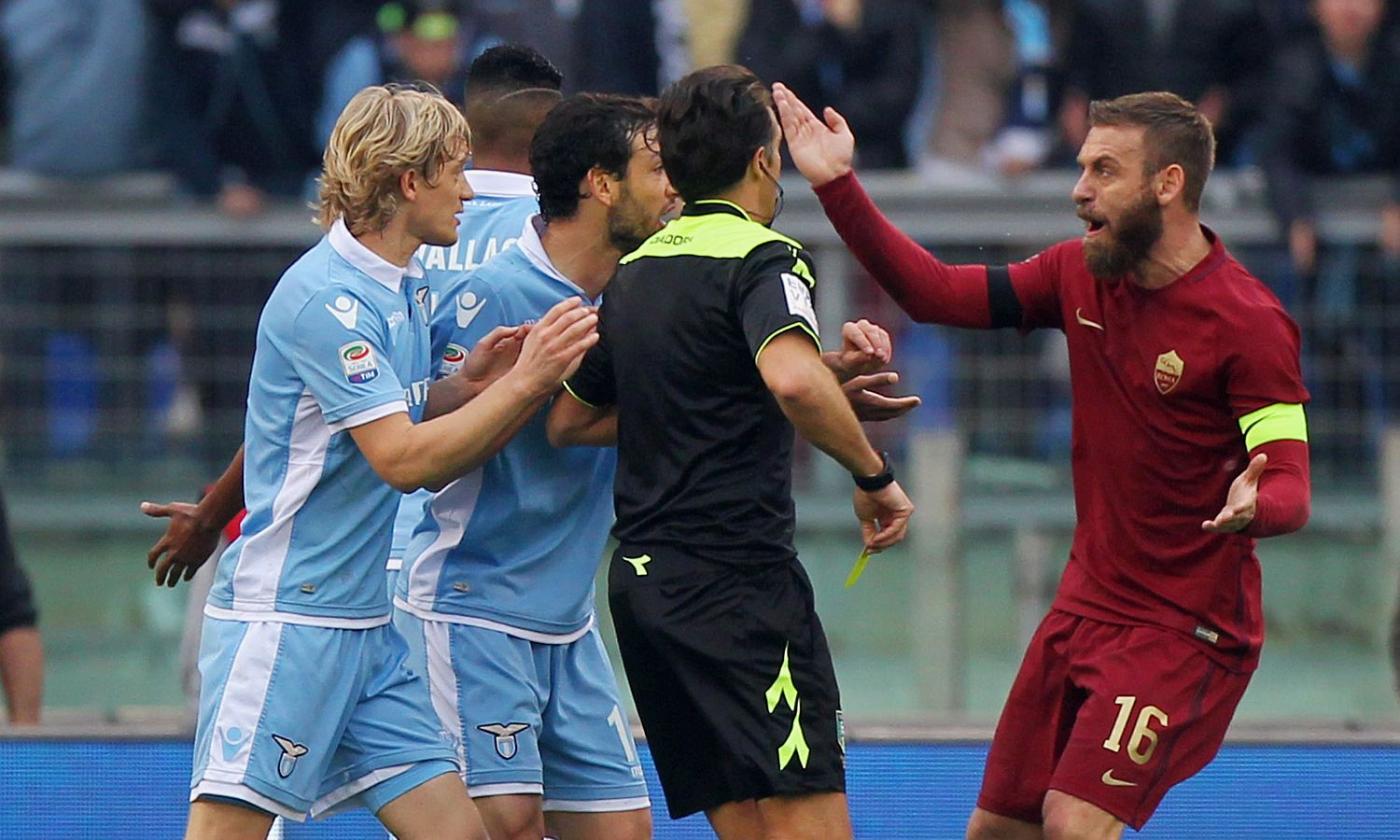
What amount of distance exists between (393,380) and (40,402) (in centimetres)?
513

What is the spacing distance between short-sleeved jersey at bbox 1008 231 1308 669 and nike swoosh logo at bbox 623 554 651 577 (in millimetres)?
1123

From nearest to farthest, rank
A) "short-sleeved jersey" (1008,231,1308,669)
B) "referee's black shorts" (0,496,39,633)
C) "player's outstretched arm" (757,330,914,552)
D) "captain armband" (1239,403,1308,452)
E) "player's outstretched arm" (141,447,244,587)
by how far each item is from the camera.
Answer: "player's outstretched arm" (757,330,914,552), "captain armband" (1239,403,1308,452), "short-sleeved jersey" (1008,231,1308,669), "player's outstretched arm" (141,447,244,587), "referee's black shorts" (0,496,39,633)

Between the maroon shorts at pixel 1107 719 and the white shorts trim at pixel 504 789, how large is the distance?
1076 mm

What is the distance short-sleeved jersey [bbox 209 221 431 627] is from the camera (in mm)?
4855

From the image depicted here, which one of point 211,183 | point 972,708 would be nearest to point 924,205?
point 972,708

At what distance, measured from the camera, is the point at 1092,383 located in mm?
5445

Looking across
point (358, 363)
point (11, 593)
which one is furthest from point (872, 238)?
point (11, 593)

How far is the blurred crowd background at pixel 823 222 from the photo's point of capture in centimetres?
865

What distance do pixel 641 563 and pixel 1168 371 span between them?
4.26ft

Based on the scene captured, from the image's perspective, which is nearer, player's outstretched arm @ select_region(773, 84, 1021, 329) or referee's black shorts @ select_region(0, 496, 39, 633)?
player's outstretched arm @ select_region(773, 84, 1021, 329)

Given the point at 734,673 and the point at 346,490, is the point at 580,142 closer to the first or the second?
the point at 346,490

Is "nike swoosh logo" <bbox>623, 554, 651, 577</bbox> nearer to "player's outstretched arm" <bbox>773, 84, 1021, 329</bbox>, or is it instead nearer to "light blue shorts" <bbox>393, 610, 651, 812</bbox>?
"light blue shorts" <bbox>393, 610, 651, 812</bbox>

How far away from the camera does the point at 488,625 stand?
5.34 meters

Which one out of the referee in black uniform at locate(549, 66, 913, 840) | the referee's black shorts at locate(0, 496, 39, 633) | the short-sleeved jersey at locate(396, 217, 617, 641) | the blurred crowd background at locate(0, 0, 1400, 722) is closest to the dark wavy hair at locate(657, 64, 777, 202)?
the referee in black uniform at locate(549, 66, 913, 840)
